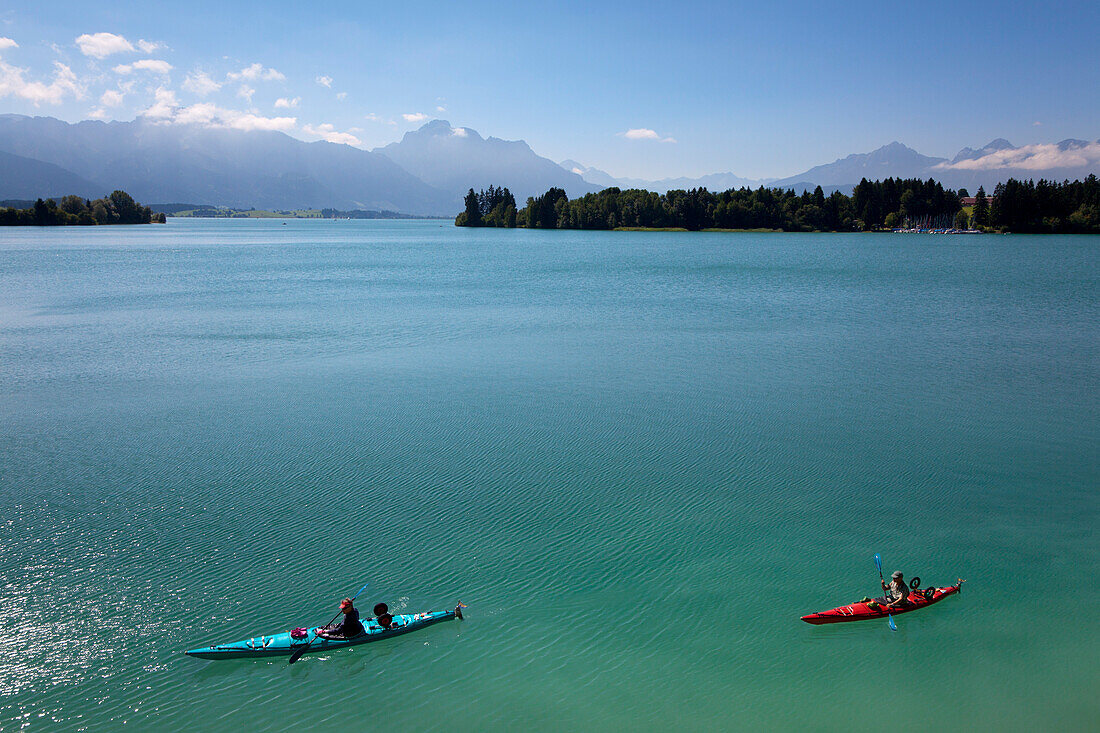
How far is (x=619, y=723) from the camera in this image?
12.0m

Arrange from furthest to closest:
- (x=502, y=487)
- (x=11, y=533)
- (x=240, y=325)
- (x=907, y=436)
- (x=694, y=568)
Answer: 1. (x=240, y=325)
2. (x=907, y=436)
3. (x=502, y=487)
4. (x=11, y=533)
5. (x=694, y=568)

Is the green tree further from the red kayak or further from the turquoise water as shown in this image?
the red kayak

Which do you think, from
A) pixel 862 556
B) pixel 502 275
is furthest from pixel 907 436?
pixel 502 275

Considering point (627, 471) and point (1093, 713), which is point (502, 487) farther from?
point (1093, 713)

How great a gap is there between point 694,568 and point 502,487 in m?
6.77

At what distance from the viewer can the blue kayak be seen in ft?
43.4

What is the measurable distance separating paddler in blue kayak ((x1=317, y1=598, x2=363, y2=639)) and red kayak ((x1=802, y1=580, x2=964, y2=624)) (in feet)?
31.1

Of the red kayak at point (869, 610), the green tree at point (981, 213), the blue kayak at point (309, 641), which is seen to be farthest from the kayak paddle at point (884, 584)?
the green tree at point (981, 213)

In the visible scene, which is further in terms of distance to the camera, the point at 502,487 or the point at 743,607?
the point at 502,487

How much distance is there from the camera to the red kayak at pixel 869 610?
47.8 feet

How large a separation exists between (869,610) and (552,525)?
7987mm

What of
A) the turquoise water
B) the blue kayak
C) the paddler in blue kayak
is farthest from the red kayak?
the paddler in blue kayak

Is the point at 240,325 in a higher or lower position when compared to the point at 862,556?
higher

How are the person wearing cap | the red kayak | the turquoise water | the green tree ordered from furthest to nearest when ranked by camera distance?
the green tree → the person wearing cap → the red kayak → the turquoise water
